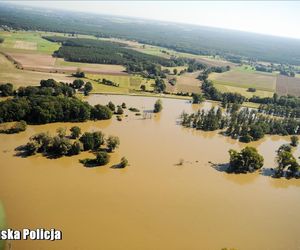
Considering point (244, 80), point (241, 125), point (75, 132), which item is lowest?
point (241, 125)

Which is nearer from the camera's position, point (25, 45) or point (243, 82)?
point (243, 82)

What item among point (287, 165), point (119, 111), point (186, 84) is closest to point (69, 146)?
point (119, 111)

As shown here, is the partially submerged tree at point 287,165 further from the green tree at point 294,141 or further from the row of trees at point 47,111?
the row of trees at point 47,111

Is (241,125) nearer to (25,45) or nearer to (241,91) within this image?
(241,91)

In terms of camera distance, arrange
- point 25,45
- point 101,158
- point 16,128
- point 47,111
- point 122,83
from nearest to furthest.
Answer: point 101,158 → point 16,128 → point 47,111 → point 122,83 → point 25,45

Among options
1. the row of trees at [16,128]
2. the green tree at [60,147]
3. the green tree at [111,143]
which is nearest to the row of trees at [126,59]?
the row of trees at [16,128]

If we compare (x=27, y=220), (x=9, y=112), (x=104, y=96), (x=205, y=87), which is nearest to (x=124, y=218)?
(x=27, y=220)
